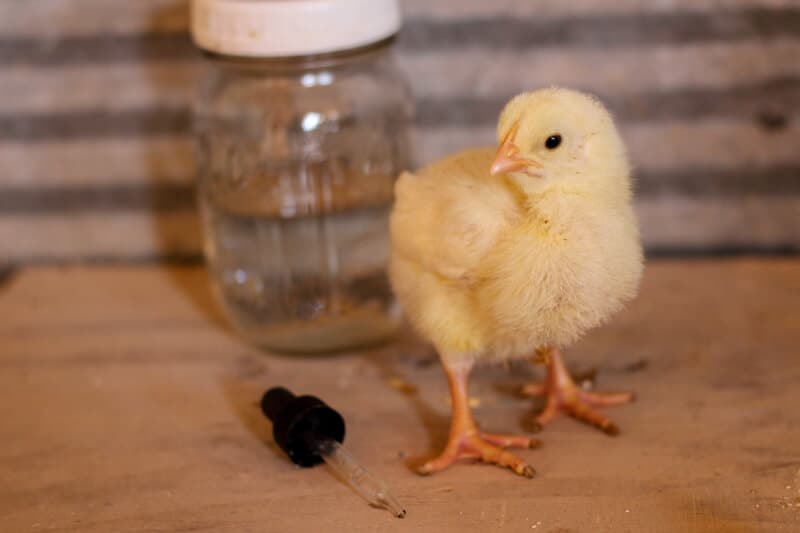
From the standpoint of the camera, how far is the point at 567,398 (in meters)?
0.87

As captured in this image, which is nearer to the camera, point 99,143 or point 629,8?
point 629,8

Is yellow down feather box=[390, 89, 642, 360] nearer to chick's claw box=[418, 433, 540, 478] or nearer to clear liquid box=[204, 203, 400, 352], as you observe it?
chick's claw box=[418, 433, 540, 478]

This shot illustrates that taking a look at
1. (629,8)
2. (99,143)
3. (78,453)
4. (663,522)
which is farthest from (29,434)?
(629,8)

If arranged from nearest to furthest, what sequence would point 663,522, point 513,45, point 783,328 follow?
point 663,522 → point 783,328 → point 513,45

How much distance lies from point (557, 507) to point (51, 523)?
39 centimetres

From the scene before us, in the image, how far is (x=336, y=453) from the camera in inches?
31.7

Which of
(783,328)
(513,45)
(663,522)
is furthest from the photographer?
(513,45)

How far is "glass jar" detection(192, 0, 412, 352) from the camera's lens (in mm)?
966

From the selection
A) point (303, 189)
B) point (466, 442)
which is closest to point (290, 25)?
point (303, 189)

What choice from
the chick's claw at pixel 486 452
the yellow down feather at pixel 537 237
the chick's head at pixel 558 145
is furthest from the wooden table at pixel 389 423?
the chick's head at pixel 558 145

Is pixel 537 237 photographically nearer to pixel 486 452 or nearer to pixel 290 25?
pixel 486 452

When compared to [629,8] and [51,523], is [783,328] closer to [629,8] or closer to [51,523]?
[629,8]

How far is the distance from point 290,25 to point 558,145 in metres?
0.30

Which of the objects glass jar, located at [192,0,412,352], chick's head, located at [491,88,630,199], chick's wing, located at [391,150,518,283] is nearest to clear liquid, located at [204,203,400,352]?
glass jar, located at [192,0,412,352]
